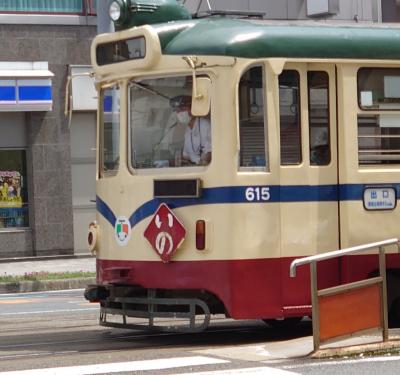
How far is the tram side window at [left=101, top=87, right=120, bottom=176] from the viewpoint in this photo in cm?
1201

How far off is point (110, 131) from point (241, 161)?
168cm

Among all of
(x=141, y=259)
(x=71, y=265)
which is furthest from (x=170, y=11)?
(x=71, y=265)

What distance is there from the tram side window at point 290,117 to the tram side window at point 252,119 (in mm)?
207

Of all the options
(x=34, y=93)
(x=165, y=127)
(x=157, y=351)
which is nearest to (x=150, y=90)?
(x=165, y=127)

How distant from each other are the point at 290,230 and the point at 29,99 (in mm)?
15369

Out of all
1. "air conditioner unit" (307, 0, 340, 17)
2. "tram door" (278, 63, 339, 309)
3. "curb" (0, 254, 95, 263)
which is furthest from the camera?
"air conditioner unit" (307, 0, 340, 17)

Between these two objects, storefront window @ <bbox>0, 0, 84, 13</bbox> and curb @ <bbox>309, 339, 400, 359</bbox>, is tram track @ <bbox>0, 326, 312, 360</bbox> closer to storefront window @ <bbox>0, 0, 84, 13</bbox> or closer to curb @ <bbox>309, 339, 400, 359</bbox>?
curb @ <bbox>309, 339, 400, 359</bbox>

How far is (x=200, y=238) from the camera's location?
1120 cm

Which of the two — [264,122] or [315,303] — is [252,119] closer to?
[264,122]

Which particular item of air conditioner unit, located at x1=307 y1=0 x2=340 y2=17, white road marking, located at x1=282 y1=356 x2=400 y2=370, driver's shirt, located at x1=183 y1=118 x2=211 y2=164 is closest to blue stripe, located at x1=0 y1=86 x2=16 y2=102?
air conditioner unit, located at x1=307 y1=0 x2=340 y2=17

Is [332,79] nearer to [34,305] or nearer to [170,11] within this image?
[170,11]

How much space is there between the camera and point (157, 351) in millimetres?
11070

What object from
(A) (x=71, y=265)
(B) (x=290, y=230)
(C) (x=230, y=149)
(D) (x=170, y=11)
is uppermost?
(D) (x=170, y=11)

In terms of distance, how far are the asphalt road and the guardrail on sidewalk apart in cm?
31
